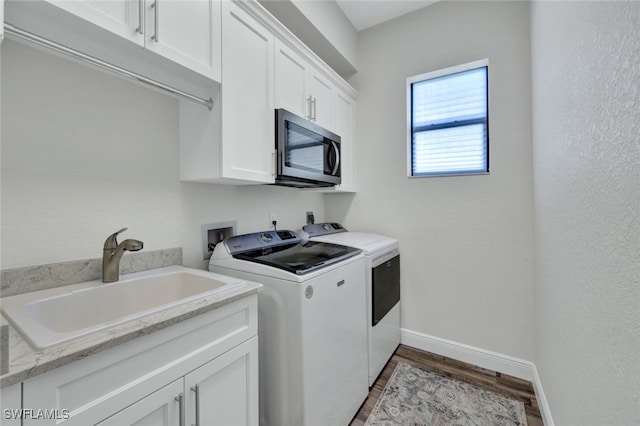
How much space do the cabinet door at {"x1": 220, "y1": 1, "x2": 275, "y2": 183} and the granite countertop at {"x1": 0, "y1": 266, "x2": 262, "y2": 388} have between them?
65 cm

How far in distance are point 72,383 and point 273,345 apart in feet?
2.62

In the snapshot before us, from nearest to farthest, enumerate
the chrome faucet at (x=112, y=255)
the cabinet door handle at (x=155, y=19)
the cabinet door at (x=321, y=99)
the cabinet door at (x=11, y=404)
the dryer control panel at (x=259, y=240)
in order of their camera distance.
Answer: the cabinet door at (x=11, y=404), the cabinet door handle at (x=155, y=19), the chrome faucet at (x=112, y=255), the dryer control panel at (x=259, y=240), the cabinet door at (x=321, y=99)

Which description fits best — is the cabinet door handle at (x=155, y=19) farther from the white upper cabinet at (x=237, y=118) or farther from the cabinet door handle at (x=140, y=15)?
the white upper cabinet at (x=237, y=118)

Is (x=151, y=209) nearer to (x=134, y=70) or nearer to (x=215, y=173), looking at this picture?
(x=215, y=173)

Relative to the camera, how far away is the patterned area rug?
61.0 inches

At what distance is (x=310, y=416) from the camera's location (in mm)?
1230

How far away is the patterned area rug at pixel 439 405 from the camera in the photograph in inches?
61.0

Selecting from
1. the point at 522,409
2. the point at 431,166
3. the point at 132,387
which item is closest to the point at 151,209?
the point at 132,387

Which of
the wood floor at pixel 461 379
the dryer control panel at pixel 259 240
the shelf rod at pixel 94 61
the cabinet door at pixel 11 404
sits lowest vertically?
the wood floor at pixel 461 379

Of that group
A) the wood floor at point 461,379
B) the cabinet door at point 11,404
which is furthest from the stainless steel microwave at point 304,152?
the wood floor at point 461,379

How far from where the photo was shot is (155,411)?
2.58 feet

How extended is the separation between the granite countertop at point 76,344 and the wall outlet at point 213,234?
72cm

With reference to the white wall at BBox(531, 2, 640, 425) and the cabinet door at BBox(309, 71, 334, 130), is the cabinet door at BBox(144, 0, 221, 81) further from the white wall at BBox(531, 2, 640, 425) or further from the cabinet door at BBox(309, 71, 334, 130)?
the white wall at BBox(531, 2, 640, 425)

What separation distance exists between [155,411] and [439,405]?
164cm
